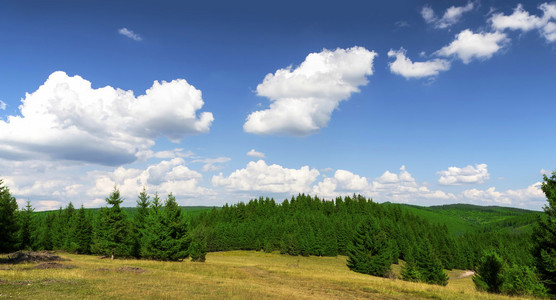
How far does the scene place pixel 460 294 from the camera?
2333 centimetres

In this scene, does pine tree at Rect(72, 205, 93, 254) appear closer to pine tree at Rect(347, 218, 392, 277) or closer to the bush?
pine tree at Rect(347, 218, 392, 277)

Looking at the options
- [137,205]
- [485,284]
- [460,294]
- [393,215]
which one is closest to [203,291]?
[460,294]

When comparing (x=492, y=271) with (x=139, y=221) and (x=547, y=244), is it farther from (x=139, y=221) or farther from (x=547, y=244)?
(x=139, y=221)

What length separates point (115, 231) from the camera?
4866 centimetres

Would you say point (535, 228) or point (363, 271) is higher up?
point (535, 228)

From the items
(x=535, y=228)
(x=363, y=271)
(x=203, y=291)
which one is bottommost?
(x=363, y=271)

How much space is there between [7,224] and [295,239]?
72.0 metres

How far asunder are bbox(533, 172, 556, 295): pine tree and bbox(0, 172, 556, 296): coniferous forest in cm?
8

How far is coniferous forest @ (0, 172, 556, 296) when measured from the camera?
29.8m

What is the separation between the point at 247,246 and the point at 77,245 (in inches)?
2291

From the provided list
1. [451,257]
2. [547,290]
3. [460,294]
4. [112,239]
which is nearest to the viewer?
[460,294]

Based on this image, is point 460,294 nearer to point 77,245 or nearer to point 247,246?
point 77,245

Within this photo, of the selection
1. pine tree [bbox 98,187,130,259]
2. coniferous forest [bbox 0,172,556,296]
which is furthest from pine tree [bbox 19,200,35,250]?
pine tree [bbox 98,187,130,259]

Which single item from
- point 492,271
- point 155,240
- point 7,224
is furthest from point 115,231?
point 492,271
